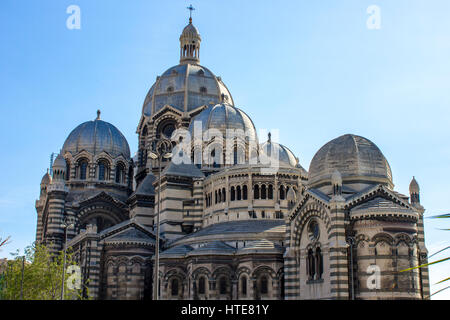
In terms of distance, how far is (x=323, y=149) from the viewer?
46906 mm

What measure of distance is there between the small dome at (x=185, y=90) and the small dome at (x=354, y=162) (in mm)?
29001

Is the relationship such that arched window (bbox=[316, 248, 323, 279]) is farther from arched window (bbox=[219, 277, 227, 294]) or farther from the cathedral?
arched window (bbox=[219, 277, 227, 294])

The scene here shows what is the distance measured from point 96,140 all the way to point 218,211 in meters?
23.6

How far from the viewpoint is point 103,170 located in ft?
238

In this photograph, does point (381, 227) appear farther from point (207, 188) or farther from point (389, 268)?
point (207, 188)

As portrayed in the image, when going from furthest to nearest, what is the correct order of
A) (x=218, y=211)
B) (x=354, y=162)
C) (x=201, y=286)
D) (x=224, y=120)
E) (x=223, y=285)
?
(x=224, y=120) → (x=218, y=211) → (x=201, y=286) → (x=223, y=285) → (x=354, y=162)

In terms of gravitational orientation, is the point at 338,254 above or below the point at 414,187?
below

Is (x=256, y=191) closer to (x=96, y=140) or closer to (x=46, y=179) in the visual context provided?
(x=96, y=140)

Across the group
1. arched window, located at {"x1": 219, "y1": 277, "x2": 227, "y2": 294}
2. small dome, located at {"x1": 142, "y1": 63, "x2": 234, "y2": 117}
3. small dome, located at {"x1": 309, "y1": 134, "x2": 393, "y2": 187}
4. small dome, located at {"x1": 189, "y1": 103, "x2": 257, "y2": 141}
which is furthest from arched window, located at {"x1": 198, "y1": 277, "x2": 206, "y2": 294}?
small dome, located at {"x1": 142, "y1": 63, "x2": 234, "y2": 117}

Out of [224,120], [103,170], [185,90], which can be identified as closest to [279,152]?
[224,120]

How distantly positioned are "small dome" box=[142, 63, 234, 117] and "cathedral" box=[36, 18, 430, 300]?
18 cm

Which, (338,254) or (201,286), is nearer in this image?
(338,254)

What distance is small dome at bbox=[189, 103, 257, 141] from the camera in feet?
215
